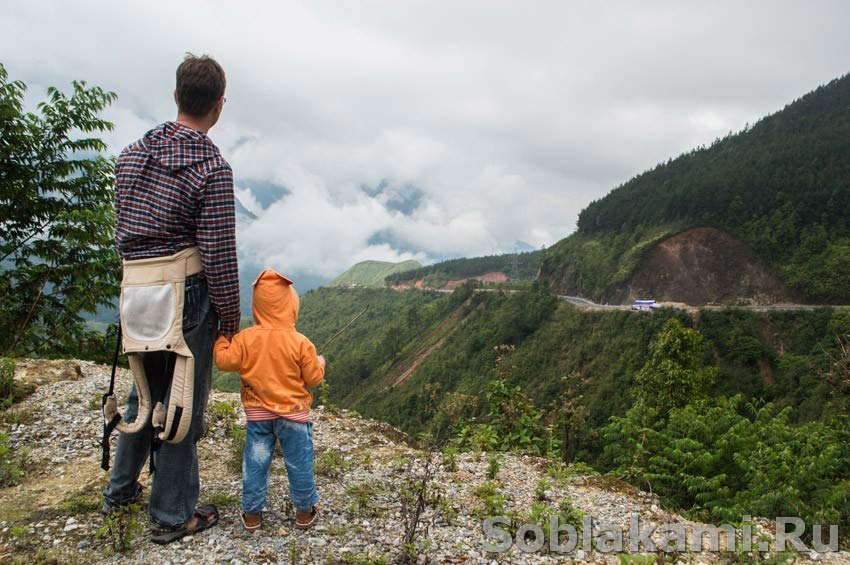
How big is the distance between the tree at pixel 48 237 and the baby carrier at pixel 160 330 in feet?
17.5

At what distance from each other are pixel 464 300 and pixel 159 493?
3137 inches

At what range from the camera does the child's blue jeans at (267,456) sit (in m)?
2.79

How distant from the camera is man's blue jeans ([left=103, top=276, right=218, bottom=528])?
8.42 feet

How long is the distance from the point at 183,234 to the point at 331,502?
91.0 inches

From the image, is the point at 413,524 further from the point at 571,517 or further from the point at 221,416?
the point at 221,416

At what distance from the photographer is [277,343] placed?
9.03 ft

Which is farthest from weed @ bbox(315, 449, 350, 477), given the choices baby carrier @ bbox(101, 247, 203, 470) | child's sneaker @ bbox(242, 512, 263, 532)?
baby carrier @ bbox(101, 247, 203, 470)

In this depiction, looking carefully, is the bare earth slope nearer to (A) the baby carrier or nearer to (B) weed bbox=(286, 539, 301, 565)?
(B) weed bbox=(286, 539, 301, 565)

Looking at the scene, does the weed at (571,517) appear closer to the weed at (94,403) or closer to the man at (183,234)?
the man at (183,234)

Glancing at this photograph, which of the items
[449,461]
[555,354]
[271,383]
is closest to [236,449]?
[271,383]

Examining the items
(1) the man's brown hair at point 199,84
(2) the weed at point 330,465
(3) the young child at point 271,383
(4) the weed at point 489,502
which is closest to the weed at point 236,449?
(2) the weed at point 330,465

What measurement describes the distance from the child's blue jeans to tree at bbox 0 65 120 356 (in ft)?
18.4

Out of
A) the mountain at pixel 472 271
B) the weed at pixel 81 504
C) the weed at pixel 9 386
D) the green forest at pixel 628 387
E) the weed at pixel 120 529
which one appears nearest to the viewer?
the weed at pixel 120 529

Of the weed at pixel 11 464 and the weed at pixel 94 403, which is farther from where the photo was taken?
the weed at pixel 94 403
